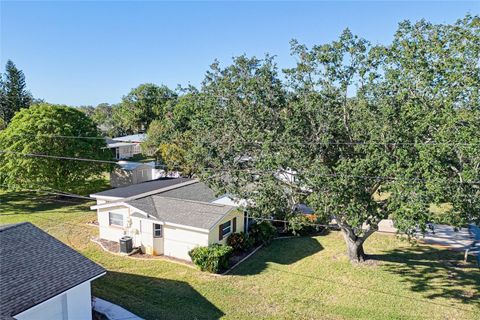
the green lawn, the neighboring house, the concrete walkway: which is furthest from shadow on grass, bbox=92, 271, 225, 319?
the neighboring house

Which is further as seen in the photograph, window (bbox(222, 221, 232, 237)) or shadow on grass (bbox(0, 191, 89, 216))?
shadow on grass (bbox(0, 191, 89, 216))

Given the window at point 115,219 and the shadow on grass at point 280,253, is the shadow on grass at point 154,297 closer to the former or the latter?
the shadow on grass at point 280,253

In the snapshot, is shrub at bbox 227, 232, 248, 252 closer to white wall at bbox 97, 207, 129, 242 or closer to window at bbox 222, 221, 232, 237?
window at bbox 222, 221, 232, 237

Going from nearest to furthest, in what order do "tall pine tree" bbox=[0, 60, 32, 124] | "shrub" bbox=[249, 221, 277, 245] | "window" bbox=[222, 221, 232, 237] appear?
"window" bbox=[222, 221, 232, 237] < "shrub" bbox=[249, 221, 277, 245] < "tall pine tree" bbox=[0, 60, 32, 124]

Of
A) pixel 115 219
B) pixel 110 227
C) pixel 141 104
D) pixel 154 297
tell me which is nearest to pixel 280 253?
pixel 154 297

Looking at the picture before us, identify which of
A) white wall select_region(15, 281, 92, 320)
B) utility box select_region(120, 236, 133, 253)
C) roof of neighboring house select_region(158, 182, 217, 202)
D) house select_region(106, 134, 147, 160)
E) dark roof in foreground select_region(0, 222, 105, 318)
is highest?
house select_region(106, 134, 147, 160)

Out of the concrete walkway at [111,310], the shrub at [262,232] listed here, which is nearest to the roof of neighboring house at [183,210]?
the shrub at [262,232]
